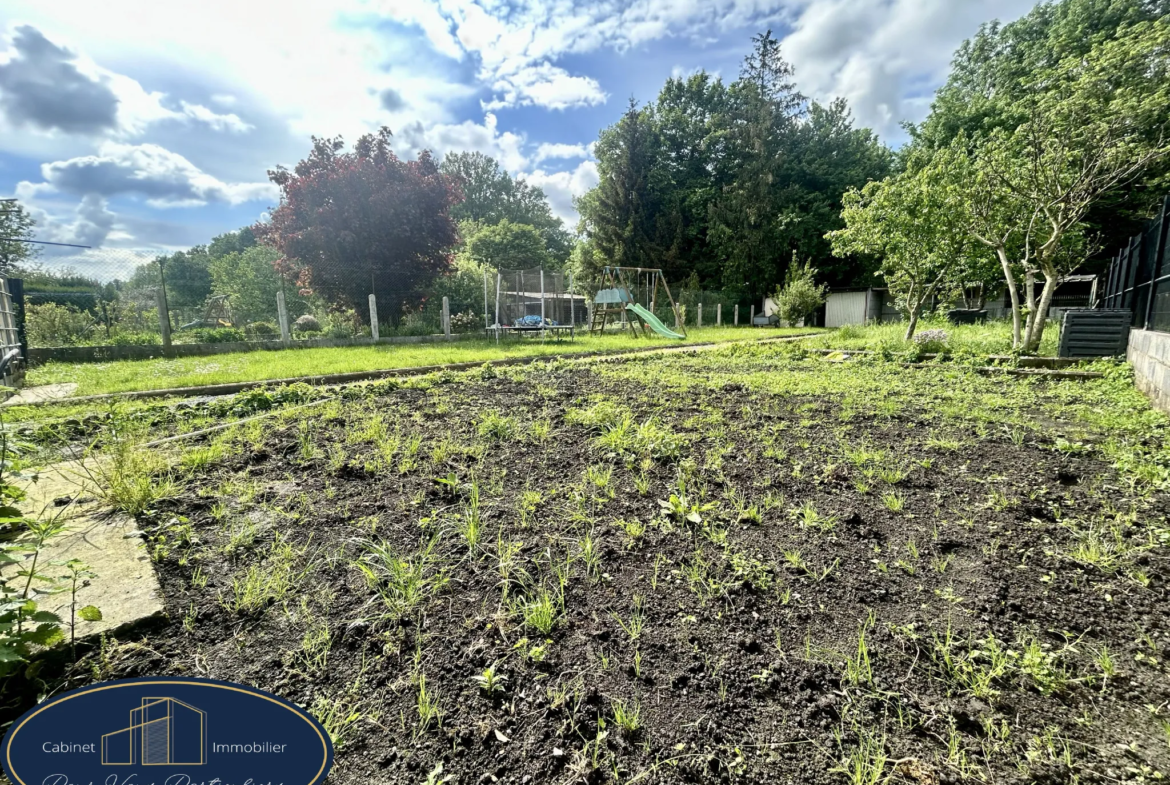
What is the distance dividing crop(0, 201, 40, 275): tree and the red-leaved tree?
15.9ft

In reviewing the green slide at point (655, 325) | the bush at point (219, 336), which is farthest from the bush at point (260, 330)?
the green slide at point (655, 325)

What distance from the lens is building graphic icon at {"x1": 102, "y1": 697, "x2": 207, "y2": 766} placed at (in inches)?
28.0

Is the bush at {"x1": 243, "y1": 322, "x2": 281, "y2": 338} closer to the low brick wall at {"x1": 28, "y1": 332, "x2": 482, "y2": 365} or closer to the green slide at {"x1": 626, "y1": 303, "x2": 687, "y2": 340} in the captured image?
the low brick wall at {"x1": 28, "y1": 332, "x2": 482, "y2": 365}

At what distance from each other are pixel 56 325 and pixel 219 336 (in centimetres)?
273

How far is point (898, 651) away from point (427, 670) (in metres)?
1.31

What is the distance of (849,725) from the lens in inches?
42.3

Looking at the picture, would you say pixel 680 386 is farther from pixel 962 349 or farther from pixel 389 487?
pixel 962 349

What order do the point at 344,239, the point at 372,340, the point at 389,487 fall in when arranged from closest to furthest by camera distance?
the point at 389,487 < the point at 372,340 < the point at 344,239

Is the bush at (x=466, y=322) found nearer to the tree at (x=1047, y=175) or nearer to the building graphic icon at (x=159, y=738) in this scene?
the tree at (x=1047, y=175)

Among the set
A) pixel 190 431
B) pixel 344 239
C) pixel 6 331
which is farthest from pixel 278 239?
pixel 190 431

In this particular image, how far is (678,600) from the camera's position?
59.3 inches

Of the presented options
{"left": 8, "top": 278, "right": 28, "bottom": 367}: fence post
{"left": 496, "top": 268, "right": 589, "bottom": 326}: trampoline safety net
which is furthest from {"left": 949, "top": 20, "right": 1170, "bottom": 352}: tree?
{"left": 8, "top": 278, "right": 28, "bottom": 367}: fence post

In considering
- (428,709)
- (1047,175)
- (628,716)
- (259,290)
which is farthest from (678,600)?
(259,290)

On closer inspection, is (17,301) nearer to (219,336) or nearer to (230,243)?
(219,336)
